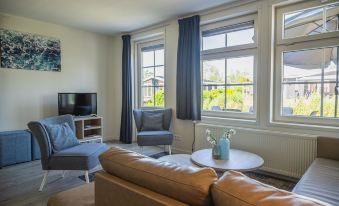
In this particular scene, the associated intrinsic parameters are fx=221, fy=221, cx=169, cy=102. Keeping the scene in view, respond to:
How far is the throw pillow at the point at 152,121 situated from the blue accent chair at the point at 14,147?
185 cm

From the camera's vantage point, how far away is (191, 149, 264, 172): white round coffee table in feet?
6.97

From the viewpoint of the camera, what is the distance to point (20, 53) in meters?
3.82

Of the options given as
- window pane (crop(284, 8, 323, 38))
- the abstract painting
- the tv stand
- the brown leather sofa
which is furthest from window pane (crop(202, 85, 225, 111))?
the abstract painting

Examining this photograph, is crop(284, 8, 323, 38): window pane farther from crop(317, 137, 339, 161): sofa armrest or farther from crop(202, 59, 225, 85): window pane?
crop(317, 137, 339, 161): sofa armrest

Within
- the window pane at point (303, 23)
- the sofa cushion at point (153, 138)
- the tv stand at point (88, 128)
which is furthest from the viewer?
the tv stand at point (88, 128)

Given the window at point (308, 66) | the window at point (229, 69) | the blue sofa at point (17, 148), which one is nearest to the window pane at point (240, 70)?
the window at point (229, 69)

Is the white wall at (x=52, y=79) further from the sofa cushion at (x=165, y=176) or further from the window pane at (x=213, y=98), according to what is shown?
the sofa cushion at (x=165, y=176)

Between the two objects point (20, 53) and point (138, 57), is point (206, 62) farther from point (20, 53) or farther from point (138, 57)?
point (20, 53)

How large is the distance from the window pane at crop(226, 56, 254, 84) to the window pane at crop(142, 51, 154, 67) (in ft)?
5.93

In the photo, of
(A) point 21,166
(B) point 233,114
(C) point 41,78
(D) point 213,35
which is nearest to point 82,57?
(C) point 41,78

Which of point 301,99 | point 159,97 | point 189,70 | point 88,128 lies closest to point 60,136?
point 88,128

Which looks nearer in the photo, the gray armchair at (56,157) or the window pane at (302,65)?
the gray armchair at (56,157)

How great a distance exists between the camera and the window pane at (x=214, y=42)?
367 centimetres

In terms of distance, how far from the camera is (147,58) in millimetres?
4895
